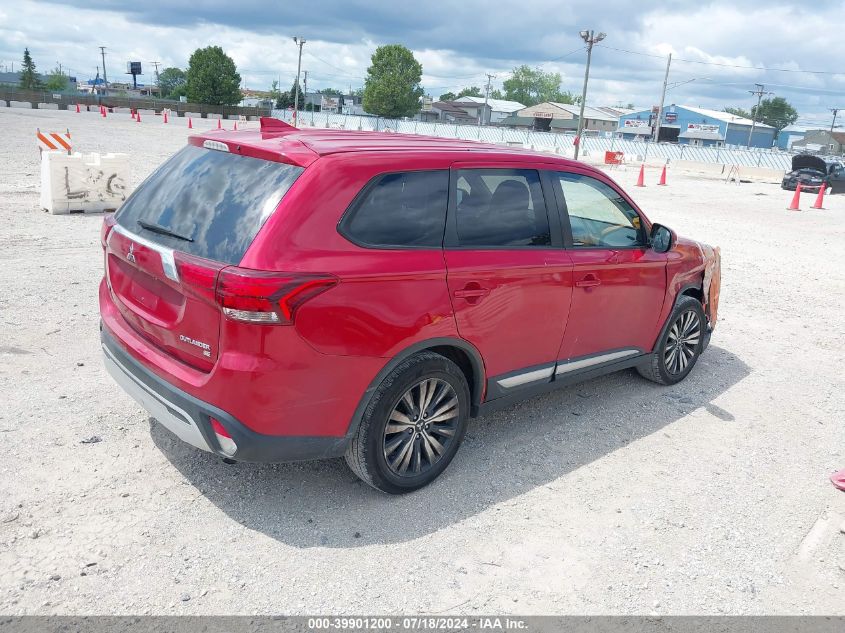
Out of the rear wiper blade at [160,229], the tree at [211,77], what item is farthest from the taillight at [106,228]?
the tree at [211,77]

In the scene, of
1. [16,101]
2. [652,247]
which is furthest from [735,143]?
[652,247]

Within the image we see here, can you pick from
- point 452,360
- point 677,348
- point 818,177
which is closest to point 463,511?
point 452,360

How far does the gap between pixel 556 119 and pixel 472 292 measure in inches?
4648

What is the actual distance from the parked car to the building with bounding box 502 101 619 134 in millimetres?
83024

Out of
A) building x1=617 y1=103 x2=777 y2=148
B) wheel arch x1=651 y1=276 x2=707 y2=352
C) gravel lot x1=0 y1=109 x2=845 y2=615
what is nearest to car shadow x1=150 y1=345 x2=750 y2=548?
gravel lot x1=0 y1=109 x2=845 y2=615

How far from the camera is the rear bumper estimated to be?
3033mm

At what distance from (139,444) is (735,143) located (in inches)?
4659

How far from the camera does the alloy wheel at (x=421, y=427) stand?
3502mm

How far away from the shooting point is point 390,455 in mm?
3525

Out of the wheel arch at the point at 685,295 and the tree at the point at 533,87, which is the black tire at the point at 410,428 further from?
the tree at the point at 533,87

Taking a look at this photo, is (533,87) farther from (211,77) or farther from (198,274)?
(198,274)

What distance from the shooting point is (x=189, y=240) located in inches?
125

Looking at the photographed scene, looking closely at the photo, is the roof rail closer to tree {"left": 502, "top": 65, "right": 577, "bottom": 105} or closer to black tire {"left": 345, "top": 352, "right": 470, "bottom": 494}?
black tire {"left": 345, "top": 352, "right": 470, "bottom": 494}

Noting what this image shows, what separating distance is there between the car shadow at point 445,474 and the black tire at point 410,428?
0.16 m
